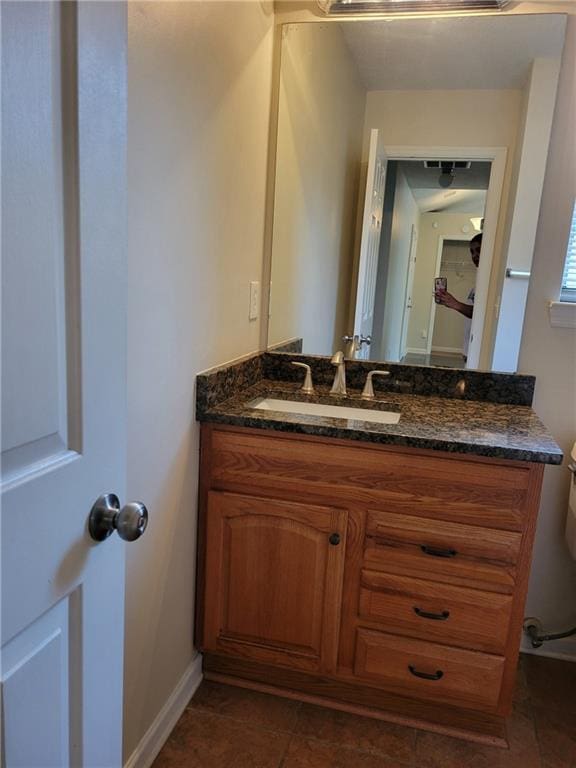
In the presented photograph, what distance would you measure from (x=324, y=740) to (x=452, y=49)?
219cm

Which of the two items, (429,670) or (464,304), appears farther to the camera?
(464,304)

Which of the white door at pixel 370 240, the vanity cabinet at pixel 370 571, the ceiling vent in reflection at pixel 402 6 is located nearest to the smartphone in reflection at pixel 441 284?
the white door at pixel 370 240

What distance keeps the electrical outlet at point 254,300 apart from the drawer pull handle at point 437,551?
3.10 feet

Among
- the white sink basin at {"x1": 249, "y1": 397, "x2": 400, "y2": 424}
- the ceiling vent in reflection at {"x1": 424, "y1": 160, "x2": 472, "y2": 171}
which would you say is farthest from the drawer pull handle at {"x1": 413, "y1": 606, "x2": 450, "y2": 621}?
the ceiling vent in reflection at {"x1": 424, "y1": 160, "x2": 472, "y2": 171}

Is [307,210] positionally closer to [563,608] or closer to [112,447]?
[112,447]

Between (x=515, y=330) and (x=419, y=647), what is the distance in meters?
1.06

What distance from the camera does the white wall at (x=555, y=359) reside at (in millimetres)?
1745

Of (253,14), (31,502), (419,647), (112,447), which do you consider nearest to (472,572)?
(419,647)

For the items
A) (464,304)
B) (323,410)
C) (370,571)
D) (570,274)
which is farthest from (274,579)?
(570,274)

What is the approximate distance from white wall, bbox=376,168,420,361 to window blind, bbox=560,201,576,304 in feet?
1.65

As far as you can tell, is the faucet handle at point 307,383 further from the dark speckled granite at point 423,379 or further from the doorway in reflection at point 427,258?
the doorway in reflection at point 427,258

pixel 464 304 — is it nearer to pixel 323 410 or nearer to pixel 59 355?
pixel 323 410

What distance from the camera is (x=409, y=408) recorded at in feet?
5.87

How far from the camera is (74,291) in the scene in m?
0.65
